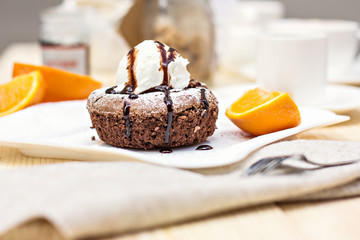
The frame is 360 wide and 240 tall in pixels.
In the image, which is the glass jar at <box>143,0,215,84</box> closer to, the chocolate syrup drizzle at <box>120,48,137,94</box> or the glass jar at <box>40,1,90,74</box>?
the glass jar at <box>40,1,90,74</box>

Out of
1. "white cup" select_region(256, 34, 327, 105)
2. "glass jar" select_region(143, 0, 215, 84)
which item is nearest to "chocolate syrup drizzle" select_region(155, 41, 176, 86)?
"white cup" select_region(256, 34, 327, 105)

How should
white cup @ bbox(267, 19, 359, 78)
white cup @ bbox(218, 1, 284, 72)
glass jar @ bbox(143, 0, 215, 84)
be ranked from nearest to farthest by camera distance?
white cup @ bbox(267, 19, 359, 78) → glass jar @ bbox(143, 0, 215, 84) → white cup @ bbox(218, 1, 284, 72)

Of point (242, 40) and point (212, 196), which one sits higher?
point (212, 196)

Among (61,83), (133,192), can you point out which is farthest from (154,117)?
(61,83)

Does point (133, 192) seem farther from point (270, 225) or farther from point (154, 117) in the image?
point (154, 117)

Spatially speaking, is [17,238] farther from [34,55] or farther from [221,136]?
[34,55]

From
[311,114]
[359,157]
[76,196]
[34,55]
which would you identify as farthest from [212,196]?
[34,55]
